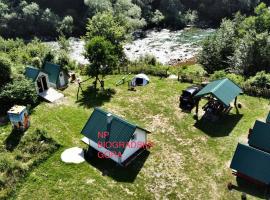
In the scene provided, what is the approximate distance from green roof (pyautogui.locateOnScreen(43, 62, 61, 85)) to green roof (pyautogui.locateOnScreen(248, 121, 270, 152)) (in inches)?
1020

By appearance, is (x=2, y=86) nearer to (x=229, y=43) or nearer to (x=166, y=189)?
(x=166, y=189)

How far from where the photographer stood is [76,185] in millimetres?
29609

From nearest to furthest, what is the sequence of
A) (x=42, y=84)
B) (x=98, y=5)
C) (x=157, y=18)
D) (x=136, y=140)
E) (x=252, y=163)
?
(x=252, y=163) < (x=136, y=140) < (x=42, y=84) < (x=98, y=5) < (x=157, y=18)

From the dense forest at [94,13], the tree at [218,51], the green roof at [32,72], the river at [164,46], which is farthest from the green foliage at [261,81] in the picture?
the dense forest at [94,13]

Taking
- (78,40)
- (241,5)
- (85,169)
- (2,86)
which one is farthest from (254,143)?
(241,5)

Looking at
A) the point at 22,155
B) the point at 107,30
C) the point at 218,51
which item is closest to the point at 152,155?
the point at 22,155

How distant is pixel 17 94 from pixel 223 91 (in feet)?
75.0

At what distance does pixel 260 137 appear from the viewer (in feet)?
104

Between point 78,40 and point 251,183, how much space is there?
6531cm

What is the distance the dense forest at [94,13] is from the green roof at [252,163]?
5650cm

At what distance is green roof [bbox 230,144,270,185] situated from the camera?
28.5m

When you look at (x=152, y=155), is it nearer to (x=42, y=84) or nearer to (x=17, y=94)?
(x=17, y=94)

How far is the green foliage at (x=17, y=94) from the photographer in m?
39.5

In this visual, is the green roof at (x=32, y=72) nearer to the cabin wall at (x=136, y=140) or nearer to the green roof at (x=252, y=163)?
the cabin wall at (x=136, y=140)
